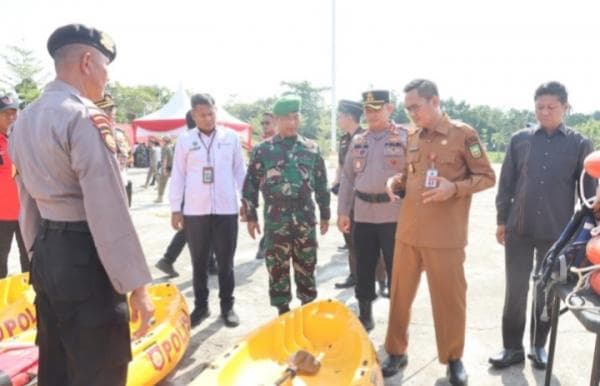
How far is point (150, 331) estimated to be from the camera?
334cm

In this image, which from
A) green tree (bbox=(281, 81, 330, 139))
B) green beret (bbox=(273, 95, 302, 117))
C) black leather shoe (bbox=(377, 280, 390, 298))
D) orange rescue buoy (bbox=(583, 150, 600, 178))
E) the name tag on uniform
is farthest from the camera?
green tree (bbox=(281, 81, 330, 139))

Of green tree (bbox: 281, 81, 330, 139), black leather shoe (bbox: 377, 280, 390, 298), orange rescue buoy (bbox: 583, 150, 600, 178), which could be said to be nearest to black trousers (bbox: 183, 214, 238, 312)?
black leather shoe (bbox: 377, 280, 390, 298)

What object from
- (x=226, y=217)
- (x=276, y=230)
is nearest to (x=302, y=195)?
(x=276, y=230)

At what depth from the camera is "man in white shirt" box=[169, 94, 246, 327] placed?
4430 mm

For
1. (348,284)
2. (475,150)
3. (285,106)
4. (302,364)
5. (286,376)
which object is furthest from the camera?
(348,284)

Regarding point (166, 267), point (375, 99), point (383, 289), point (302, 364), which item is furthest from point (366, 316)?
point (166, 267)

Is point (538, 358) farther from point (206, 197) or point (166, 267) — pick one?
point (166, 267)

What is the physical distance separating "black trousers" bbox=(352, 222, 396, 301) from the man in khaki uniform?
0.68 m

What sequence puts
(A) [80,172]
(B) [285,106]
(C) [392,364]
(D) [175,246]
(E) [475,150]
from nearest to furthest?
(A) [80,172]
(E) [475,150]
(C) [392,364]
(B) [285,106]
(D) [175,246]

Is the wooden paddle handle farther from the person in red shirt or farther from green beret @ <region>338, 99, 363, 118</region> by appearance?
green beret @ <region>338, 99, 363, 118</region>

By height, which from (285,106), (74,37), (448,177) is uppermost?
(74,37)

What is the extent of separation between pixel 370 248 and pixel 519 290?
3.83 feet

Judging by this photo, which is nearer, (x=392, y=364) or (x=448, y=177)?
(x=448, y=177)

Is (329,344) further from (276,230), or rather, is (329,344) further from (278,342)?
(276,230)
